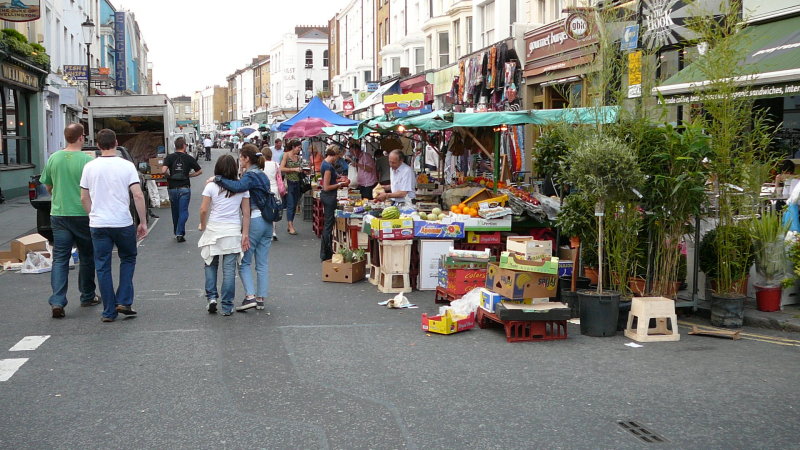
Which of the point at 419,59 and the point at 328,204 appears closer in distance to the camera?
the point at 328,204

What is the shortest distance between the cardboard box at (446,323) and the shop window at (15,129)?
810 inches

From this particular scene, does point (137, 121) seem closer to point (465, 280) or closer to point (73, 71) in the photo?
point (73, 71)

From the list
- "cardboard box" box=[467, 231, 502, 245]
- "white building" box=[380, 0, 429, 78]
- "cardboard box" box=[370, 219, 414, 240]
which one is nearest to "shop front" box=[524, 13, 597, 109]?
"cardboard box" box=[467, 231, 502, 245]

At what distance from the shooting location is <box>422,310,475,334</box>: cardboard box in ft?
26.2

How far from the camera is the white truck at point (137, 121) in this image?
22.9 m

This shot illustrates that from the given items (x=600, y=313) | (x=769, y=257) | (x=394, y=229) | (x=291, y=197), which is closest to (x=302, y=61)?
(x=291, y=197)

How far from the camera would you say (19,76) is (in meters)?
25.4

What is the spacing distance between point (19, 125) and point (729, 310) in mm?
25556

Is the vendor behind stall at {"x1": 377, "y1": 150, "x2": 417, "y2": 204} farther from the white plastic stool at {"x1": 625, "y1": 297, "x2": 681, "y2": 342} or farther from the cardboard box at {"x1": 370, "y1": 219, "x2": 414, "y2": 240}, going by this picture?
the white plastic stool at {"x1": 625, "y1": 297, "x2": 681, "y2": 342}

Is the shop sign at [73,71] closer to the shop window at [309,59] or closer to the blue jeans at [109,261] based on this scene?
the blue jeans at [109,261]

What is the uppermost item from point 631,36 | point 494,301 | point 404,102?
point 631,36

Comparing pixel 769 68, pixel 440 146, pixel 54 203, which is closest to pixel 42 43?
pixel 440 146

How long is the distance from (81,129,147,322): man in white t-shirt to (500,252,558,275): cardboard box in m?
3.83

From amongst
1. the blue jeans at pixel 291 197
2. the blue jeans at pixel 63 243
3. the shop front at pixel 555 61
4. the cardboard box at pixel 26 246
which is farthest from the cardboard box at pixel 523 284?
the shop front at pixel 555 61
